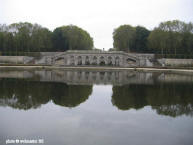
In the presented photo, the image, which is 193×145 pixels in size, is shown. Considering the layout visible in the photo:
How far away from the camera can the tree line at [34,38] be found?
7325 cm

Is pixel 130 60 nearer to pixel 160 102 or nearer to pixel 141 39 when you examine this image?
pixel 141 39

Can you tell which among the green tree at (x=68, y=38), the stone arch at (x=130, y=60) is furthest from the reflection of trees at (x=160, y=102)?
the green tree at (x=68, y=38)

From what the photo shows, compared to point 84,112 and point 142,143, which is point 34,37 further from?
point 142,143

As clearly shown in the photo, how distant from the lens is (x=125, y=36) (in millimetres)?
80062

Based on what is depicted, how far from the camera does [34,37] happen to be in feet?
241

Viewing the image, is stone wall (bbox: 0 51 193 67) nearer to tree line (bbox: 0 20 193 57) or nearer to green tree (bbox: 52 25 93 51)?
tree line (bbox: 0 20 193 57)

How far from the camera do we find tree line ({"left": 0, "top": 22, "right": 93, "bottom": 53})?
73.2m

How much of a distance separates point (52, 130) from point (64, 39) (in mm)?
74000

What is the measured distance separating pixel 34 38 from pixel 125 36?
3097 cm

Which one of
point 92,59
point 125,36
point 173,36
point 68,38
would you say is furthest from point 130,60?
point 68,38

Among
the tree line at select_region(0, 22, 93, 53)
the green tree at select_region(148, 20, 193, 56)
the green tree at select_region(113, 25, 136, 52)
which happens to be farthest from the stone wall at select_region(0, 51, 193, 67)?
the green tree at select_region(113, 25, 136, 52)

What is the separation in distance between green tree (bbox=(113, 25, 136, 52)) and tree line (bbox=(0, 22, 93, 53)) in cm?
1323

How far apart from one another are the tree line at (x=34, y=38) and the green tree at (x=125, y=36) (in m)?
13.2

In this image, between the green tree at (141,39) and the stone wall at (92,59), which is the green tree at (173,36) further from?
the green tree at (141,39)
